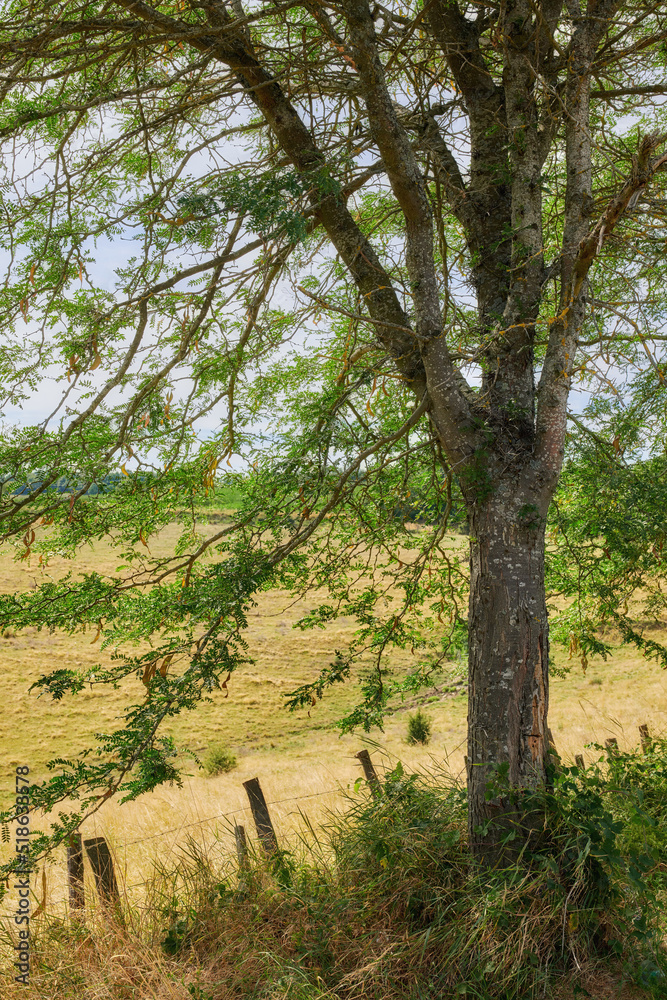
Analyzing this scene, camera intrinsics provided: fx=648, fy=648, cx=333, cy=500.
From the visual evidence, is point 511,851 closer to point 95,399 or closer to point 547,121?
point 95,399

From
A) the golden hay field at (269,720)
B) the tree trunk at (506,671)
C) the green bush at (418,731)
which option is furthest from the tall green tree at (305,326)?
the green bush at (418,731)

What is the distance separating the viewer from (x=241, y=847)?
4.79m

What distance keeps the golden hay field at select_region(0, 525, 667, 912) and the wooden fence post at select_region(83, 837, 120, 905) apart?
5.95ft

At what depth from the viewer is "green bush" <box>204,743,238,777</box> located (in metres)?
16.0

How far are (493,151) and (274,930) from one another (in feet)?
18.3

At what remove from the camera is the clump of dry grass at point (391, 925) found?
11.0ft

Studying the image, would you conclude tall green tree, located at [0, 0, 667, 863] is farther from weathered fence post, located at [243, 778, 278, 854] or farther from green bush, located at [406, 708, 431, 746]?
green bush, located at [406, 708, 431, 746]

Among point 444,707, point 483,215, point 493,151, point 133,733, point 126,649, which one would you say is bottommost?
point 444,707

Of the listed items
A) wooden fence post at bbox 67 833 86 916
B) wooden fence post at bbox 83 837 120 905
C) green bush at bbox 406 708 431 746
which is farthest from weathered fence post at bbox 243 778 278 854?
green bush at bbox 406 708 431 746

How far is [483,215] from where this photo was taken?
193 inches

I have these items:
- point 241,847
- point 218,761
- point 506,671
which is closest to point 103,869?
point 241,847

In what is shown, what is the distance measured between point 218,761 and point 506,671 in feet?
46.4

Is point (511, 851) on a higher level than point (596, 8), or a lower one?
lower

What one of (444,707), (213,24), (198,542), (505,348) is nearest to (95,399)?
(198,542)
